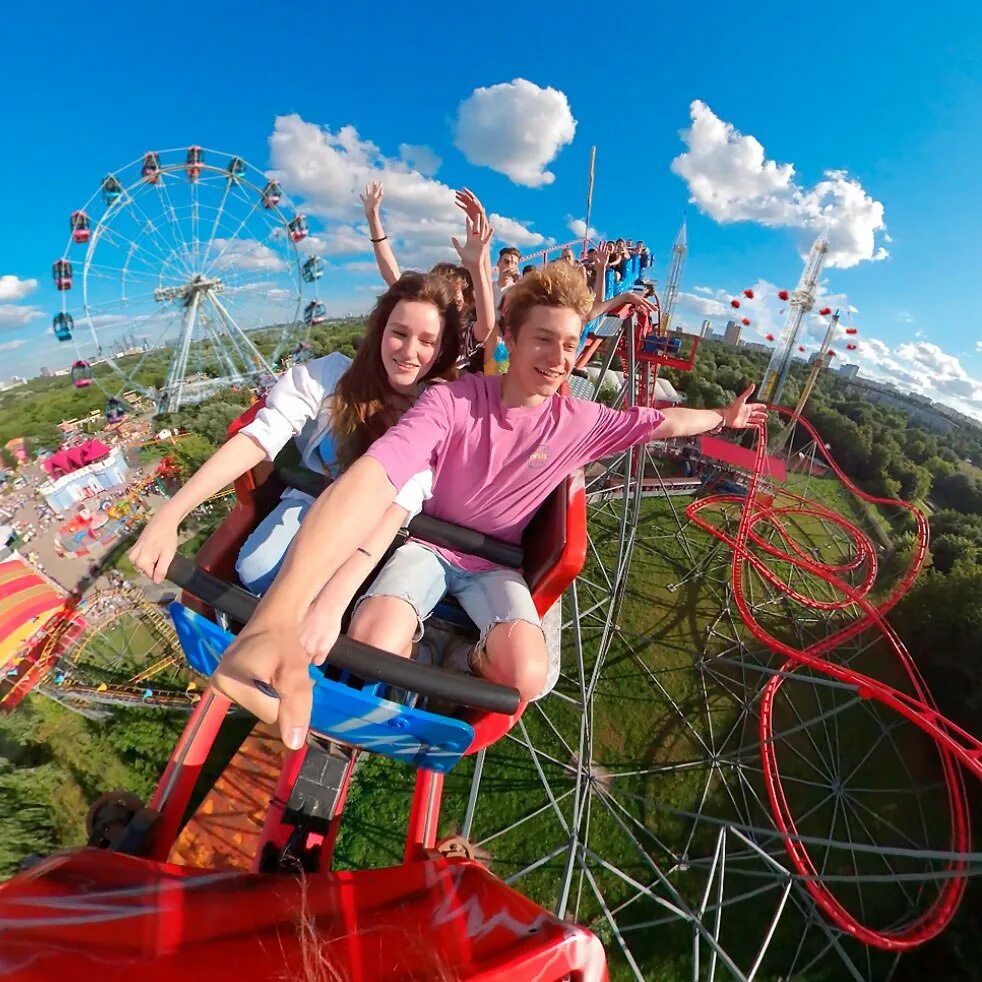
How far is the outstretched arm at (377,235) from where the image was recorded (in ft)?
8.94

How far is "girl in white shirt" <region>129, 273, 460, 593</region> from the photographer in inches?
61.6

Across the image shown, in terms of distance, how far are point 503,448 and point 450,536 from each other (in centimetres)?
35

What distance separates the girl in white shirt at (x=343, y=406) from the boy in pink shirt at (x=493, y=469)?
0.60 feet

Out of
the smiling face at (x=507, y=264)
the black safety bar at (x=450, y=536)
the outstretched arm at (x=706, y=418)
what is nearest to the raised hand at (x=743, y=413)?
the outstretched arm at (x=706, y=418)

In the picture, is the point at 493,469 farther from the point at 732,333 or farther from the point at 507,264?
the point at 732,333

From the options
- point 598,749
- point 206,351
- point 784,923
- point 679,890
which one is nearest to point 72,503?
point 206,351

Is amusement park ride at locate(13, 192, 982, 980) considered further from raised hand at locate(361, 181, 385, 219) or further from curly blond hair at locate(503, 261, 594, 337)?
raised hand at locate(361, 181, 385, 219)

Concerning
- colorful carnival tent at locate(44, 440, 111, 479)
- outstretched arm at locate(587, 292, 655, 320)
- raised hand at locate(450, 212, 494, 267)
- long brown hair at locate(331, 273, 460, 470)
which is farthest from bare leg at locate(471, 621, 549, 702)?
colorful carnival tent at locate(44, 440, 111, 479)

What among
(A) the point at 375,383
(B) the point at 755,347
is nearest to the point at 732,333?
(B) the point at 755,347

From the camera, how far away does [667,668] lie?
309 inches

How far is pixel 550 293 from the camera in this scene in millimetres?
1587

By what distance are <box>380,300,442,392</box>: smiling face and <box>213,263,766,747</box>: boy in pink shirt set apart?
192mm

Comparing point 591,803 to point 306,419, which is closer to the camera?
point 306,419

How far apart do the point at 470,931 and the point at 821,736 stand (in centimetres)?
880
